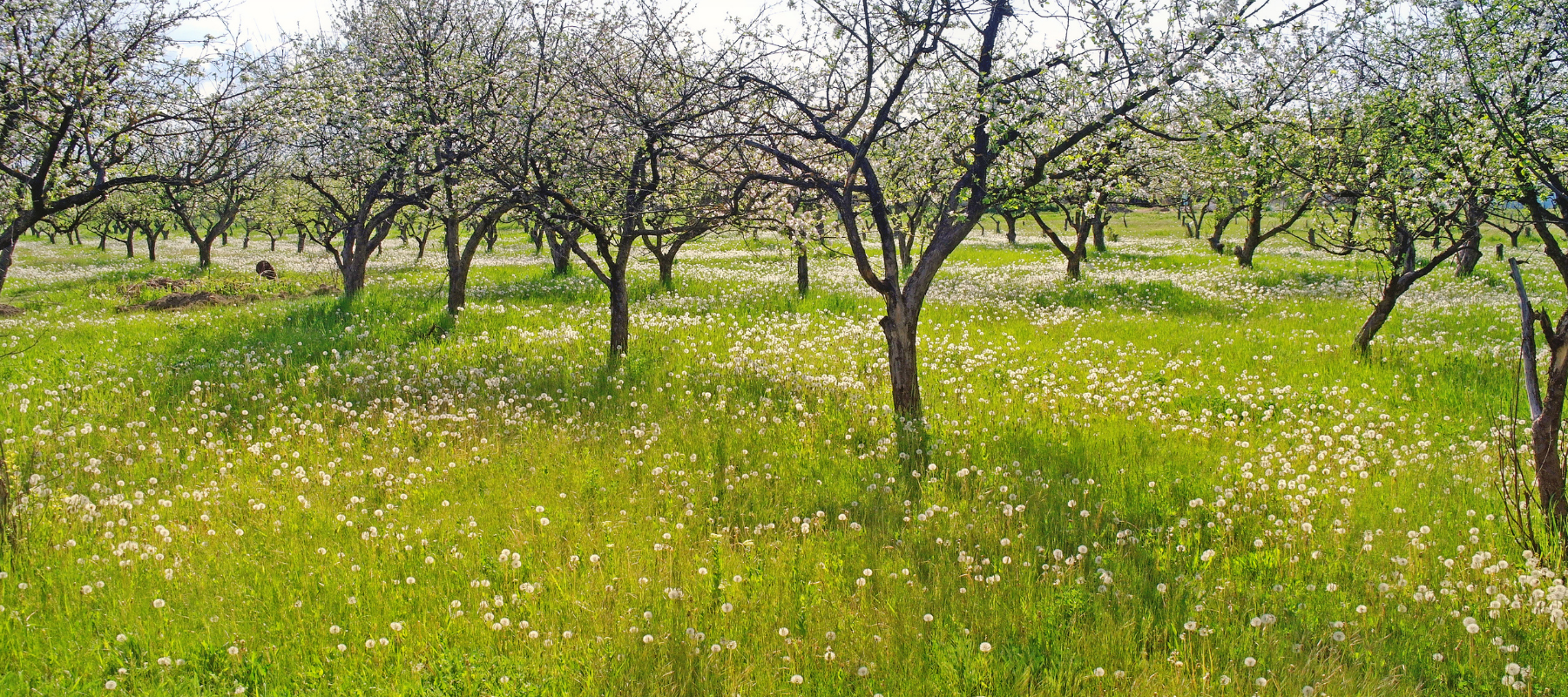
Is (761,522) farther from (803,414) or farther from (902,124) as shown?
(902,124)

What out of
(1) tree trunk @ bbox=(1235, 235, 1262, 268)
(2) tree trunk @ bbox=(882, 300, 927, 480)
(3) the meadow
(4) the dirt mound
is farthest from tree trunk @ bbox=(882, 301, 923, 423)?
(1) tree trunk @ bbox=(1235, 235, 1262, 268)

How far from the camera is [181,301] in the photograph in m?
21.2

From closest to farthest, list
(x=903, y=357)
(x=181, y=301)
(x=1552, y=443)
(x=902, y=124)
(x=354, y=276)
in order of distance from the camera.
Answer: (x=1552, y=443) < (x=903, y=357) < (x=902, y=124) < (x=354, y=276) < (x=181, y=301)

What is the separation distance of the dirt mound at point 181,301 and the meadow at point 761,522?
289 inches

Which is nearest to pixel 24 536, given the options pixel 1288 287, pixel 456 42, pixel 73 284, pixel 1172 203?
pixel 456 42

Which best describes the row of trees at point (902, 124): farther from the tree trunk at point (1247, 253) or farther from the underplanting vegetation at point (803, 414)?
the tree trunk at point (1247, 253)

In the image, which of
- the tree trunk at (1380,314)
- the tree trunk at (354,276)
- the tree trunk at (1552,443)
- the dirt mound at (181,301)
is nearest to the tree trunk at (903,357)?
the tree trunk at (1552,443)

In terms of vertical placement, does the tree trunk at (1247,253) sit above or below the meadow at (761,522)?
above

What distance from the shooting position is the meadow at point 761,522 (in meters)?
4.50

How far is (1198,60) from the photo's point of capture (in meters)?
7.71

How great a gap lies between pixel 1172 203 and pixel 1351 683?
34.7 ft

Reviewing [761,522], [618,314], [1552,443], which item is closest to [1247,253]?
[618,314]

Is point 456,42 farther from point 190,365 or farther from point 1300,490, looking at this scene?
point 1300,490

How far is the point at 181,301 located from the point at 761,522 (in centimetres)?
2230
